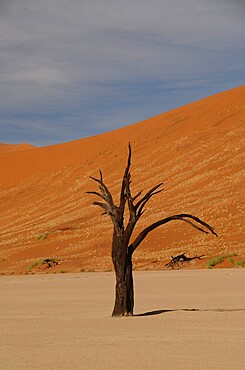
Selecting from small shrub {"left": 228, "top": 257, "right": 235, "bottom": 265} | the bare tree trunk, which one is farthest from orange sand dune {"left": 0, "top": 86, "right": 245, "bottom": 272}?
the bare tree trunk

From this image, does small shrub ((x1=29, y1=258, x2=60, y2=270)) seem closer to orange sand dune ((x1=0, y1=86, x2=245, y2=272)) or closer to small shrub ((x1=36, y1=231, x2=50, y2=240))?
orange sand dune ((x1=0, y1=86, x2=245, y2=272))

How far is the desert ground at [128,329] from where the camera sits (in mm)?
9773

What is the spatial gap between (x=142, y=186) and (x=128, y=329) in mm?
48562

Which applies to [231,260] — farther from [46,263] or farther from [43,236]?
[43,236]

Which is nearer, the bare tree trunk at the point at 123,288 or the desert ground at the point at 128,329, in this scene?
the desert ground at the point at 128,329

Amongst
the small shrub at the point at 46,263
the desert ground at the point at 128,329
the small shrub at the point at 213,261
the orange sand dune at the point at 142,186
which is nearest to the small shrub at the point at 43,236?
the orange sand dune at the point at 142,186

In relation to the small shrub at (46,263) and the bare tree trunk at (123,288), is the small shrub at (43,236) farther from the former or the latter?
the bare tree trunk at (123,288)

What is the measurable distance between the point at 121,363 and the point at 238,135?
5639 cm

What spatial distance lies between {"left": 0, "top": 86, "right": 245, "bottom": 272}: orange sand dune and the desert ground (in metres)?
15.5

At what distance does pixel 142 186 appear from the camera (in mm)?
61844

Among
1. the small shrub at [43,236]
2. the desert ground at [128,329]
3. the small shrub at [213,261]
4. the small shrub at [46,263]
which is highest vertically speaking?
the small shrub at [43,236]

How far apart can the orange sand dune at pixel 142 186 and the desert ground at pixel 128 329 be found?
15471mm

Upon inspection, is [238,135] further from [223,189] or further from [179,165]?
[223,189]

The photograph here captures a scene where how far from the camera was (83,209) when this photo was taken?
6203 cm
